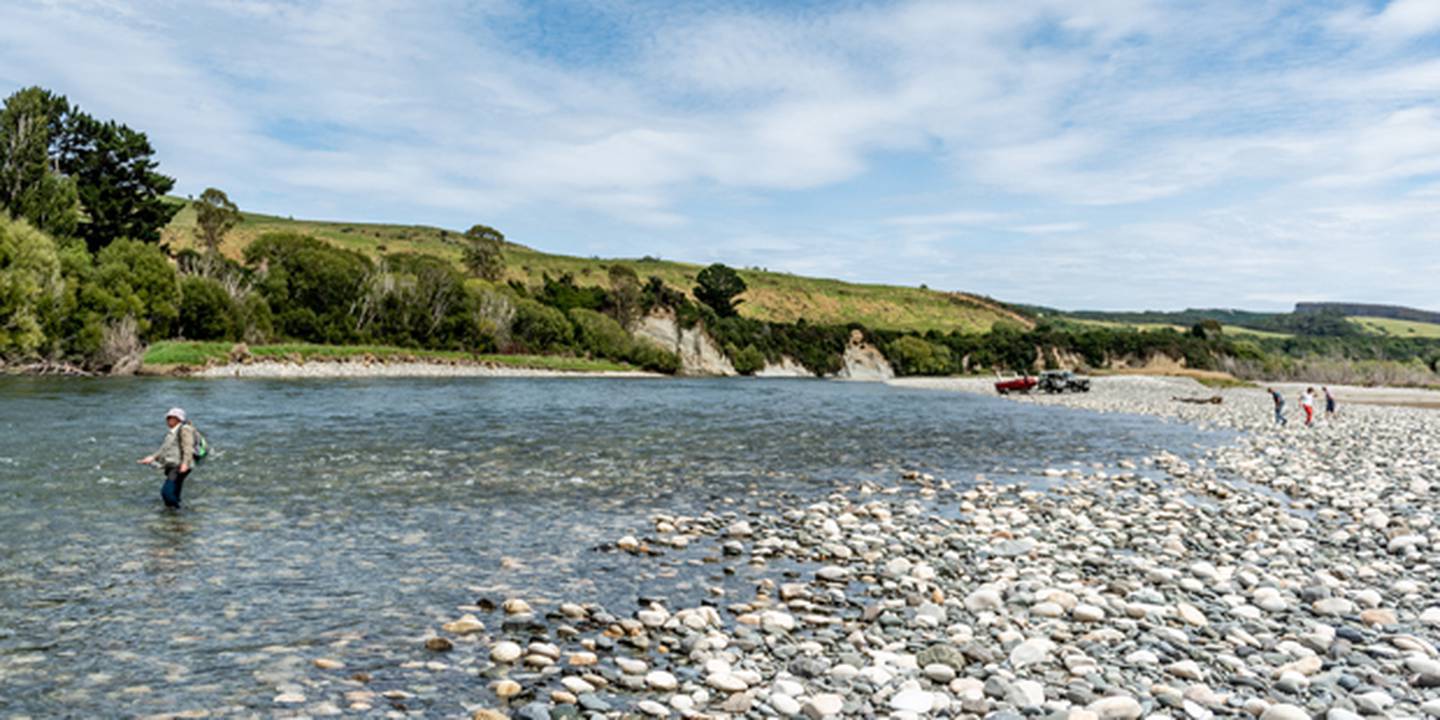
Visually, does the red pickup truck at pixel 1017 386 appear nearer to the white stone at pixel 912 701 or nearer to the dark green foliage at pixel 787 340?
the dark green foliage at pixel 787 340

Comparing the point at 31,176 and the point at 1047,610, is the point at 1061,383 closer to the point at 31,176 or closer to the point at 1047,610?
the point at 1047,610

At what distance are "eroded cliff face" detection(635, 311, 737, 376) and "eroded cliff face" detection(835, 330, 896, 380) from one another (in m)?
21.3

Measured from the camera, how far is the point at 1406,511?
47.4 ft

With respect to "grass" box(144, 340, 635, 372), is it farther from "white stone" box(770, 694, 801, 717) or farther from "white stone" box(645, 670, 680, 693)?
"white stone" box(770, 694, 801, 717)

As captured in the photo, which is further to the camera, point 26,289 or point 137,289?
point 137,289

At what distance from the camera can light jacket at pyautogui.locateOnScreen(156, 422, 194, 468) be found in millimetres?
13516

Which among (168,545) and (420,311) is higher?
(420,311)

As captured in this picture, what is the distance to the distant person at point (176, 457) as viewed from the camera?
13.5m

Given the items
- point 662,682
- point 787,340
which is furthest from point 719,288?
point 662,682

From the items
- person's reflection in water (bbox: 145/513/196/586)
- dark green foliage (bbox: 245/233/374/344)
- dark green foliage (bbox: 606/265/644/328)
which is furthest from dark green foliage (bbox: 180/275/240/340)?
person's reflection in water (bbox: 145/513/196/586)

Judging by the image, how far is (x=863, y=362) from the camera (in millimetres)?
125750

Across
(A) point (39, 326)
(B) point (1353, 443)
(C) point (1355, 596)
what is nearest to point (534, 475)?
(C) point (1355, 596)

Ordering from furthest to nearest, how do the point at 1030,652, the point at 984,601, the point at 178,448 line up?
1. the point at 178,448
2. the point at 984,601
3. the point at 1030,652

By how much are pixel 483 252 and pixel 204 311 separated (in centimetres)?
5308
